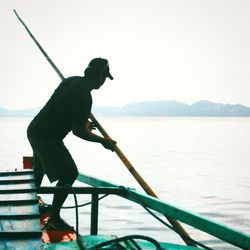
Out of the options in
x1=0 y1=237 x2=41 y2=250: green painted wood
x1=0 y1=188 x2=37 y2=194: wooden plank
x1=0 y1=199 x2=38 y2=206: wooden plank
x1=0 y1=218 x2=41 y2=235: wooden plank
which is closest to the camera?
x1=0 y1=237 x2=41 y2=250: green painted wood

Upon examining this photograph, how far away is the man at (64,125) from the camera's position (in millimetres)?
4547

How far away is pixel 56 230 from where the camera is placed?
5027 mm

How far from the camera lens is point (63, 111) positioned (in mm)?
4629

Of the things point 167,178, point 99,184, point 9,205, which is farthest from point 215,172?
point 9,205

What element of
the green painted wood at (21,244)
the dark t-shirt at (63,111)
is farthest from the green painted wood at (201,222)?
the green painted wood at (21,244)

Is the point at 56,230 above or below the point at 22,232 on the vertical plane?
below

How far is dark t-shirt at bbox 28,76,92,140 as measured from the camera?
4.52m

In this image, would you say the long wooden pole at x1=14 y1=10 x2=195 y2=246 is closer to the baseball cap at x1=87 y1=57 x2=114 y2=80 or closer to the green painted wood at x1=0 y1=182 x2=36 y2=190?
the baseball cap at x1=87 y1=57 x2=114 y2=80

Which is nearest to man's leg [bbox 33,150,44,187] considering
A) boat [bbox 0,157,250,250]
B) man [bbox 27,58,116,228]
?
boat [bbox 0,157,250,250]

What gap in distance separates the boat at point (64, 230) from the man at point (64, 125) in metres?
0.35

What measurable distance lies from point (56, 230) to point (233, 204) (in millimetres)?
13562

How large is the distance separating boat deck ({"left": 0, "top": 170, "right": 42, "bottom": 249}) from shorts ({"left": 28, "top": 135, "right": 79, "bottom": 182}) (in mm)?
261

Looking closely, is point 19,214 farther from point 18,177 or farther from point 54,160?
point 18,177

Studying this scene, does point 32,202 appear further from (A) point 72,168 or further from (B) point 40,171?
(B) point 40,171
